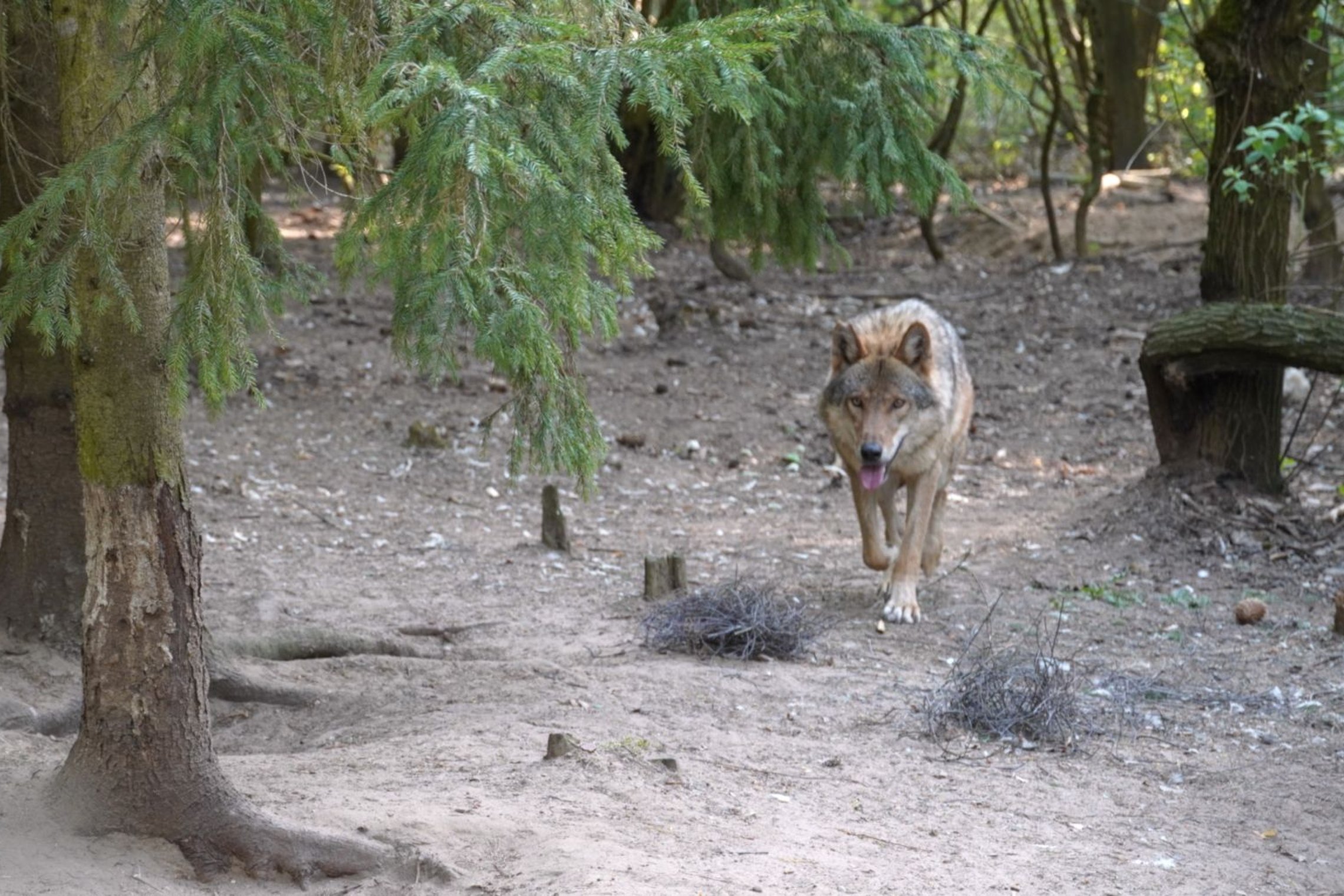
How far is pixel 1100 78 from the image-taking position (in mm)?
19297

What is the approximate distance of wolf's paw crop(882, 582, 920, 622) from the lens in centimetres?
757

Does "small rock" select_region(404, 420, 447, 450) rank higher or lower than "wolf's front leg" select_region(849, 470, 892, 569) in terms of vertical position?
higher

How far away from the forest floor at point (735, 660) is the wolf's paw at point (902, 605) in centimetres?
9

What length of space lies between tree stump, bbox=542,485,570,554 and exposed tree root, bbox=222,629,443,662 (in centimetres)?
199

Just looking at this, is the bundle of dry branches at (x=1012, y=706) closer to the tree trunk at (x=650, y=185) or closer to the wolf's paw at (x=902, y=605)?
the wolf's paw at (x=902, y=605)

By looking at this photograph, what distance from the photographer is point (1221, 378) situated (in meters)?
9.28

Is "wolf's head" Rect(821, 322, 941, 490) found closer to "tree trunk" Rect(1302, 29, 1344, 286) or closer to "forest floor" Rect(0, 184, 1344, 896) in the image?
"forest floor" Rect(0, 184, 1344, 896)

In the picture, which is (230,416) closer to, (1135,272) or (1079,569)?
(1079,569)

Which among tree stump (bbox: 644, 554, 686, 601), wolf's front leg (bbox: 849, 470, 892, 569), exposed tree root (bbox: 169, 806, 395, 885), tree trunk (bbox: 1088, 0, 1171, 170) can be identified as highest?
tree trunk (bbox: 1088, 0, 1171, 170)

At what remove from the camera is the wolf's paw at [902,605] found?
24.8 feet

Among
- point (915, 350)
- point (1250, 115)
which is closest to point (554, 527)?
point (915, 350)

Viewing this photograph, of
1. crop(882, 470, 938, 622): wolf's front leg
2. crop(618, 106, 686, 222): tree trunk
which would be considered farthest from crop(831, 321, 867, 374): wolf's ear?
crop(618, 106, 686, 222): tree trunk

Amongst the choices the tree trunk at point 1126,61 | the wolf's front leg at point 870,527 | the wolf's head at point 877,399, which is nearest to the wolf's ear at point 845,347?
the wolf's head at point 877,399

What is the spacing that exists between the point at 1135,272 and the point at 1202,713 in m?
12.1
